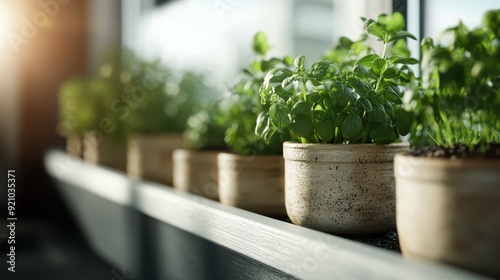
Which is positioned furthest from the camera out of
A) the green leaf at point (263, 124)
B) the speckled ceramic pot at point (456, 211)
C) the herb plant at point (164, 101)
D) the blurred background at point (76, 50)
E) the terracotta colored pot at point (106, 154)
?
the terracotta colored pot at point (106, 154)

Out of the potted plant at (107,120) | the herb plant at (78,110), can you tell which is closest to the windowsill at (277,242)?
the potted plant at (107,120)

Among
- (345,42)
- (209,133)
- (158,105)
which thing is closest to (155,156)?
(158,105)

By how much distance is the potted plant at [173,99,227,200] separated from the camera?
135 cm

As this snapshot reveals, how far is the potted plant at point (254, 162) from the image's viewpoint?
1.08 meters

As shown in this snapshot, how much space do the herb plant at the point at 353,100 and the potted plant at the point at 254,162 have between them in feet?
0.56

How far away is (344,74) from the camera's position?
0.89m

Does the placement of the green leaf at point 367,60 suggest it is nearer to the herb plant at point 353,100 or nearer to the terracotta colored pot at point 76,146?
the herb plant at point 353,100

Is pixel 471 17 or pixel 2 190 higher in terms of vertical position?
pixel 471 17

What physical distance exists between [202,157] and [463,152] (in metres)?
0.81

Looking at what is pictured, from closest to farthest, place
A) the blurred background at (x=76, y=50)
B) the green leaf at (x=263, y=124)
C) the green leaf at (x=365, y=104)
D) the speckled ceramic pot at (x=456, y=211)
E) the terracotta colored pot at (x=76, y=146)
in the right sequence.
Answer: the speckled ceramic pot at (x=456, y=211)
the green leaf at (x=365, y=104)
the green leaf at (x=263, y=124)
the blurred background at (x=76, y=50)
the terracotta colored pot at (x=76, y=146)

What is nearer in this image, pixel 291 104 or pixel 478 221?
pixel 478 221

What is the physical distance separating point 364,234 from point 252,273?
235 millimetres

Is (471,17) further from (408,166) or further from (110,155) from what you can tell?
(110,155)

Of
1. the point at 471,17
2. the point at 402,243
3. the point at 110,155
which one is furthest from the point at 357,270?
the point at 110,155
